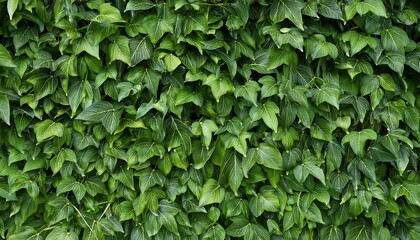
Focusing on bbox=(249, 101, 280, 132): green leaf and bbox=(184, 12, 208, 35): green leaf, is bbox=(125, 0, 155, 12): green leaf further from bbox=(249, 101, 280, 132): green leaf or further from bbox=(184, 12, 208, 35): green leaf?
bbox=(249, 101, 280, 132): green leaf

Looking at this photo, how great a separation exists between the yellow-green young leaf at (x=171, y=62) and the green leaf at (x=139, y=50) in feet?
0.25

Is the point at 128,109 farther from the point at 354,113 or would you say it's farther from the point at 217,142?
the point at 354,113

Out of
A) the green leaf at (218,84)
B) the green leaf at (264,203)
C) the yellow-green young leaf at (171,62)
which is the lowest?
the green leaf at (264,203)

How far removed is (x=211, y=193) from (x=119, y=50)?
768 millimetres

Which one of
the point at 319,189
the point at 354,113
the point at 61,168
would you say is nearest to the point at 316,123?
the point at 354,113

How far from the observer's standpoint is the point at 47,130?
1.96 m

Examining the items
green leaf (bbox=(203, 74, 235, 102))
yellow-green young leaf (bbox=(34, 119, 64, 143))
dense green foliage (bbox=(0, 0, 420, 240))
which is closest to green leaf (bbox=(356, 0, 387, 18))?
dense green foliage (bbox=(0, 0, 420, 240))

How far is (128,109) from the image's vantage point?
77.2 inches

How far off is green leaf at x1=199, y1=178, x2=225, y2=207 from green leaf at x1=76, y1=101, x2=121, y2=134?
0.50 meters

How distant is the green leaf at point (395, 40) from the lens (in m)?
2.00

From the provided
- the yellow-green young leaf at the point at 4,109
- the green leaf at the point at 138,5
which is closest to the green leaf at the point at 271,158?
the green leaf at the point at 138,5

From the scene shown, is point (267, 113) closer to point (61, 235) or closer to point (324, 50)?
point (324, 50)

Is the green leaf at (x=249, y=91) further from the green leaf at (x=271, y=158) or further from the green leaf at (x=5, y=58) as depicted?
the green leaf at (x=5, y=58)

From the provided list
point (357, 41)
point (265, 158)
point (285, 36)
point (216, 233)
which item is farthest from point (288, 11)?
point (216, 233)
